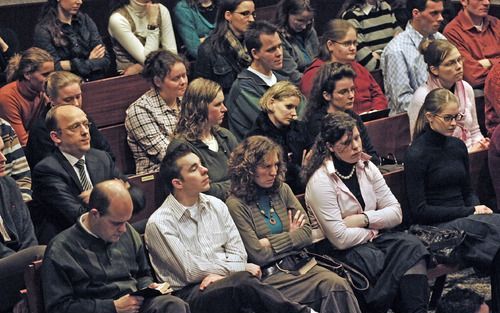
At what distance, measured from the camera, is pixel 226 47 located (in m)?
5.68

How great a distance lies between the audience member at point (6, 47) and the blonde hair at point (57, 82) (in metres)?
0.81

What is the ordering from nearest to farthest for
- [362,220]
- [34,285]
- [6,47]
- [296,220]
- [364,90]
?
[34,285] → [296,220] → [362,220] → [6,47] → [364,90]

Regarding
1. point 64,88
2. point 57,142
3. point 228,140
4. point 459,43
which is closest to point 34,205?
point 57,142

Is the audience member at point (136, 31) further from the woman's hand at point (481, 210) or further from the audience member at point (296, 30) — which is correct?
the woman's hand at point (481, 210)

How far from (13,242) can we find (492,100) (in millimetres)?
2604

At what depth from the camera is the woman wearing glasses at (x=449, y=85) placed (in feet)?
17.8

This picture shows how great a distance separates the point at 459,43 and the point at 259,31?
4.43ft

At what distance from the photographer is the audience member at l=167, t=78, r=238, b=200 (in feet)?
15.5

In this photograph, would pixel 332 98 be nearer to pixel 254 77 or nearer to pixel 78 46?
pixel 254 77

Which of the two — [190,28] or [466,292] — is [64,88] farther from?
[466,292]

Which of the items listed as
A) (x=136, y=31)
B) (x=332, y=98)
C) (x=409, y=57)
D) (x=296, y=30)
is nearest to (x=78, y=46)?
(x=136, y=31)

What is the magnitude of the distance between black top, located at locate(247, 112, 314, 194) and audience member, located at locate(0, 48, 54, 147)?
95cm

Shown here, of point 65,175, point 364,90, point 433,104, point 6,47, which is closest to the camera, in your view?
point 65,175

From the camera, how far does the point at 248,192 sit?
4430mm
